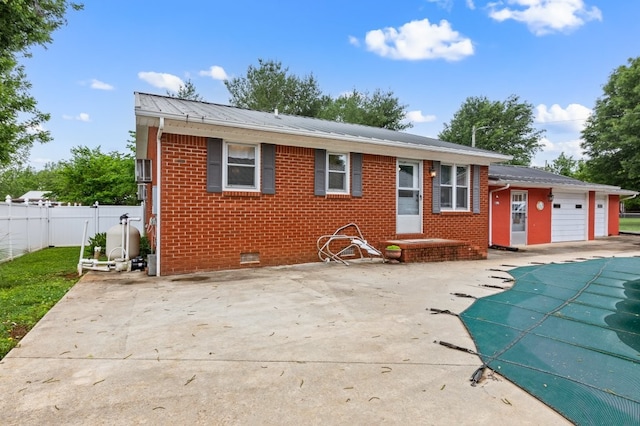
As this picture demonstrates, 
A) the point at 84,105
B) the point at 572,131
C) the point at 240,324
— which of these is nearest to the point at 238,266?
the point at 240,324

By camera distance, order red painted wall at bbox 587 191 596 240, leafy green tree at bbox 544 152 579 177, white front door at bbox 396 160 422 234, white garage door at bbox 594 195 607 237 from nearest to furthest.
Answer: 1. white front door at bbox 396 160 422 234
2. red painted wall at bbox 587 191 596 240
3. white garage door at bbox 594 195 607 237
4. leafy green tree at bbox 544 152 579 177

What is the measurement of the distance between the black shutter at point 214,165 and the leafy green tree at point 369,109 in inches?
866

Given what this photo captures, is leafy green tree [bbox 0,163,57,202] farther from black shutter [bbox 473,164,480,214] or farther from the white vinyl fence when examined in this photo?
black shutter [bbox 473,164,480,214]

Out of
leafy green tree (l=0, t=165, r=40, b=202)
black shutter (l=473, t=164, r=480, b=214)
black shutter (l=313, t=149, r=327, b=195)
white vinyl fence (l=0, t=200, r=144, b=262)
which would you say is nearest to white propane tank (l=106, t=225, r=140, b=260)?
black shutter (l=313, t=149, r=327, b=195)

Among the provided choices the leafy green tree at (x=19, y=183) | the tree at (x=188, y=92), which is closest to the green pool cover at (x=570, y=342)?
the tree at (x=188, y=92)

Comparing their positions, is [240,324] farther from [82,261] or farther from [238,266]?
[82,261]

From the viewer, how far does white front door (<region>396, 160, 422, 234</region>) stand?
945cm

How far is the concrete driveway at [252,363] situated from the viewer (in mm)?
2143

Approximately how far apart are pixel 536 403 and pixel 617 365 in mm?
1188

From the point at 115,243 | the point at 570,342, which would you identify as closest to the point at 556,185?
the point at 570,342

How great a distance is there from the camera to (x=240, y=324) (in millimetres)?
3834

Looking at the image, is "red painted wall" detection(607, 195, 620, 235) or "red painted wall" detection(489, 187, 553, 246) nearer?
"red painted wall" detection(489, 187, 553, 246)

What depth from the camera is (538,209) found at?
14.0 metres

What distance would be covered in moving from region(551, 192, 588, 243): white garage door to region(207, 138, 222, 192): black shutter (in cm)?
1404
